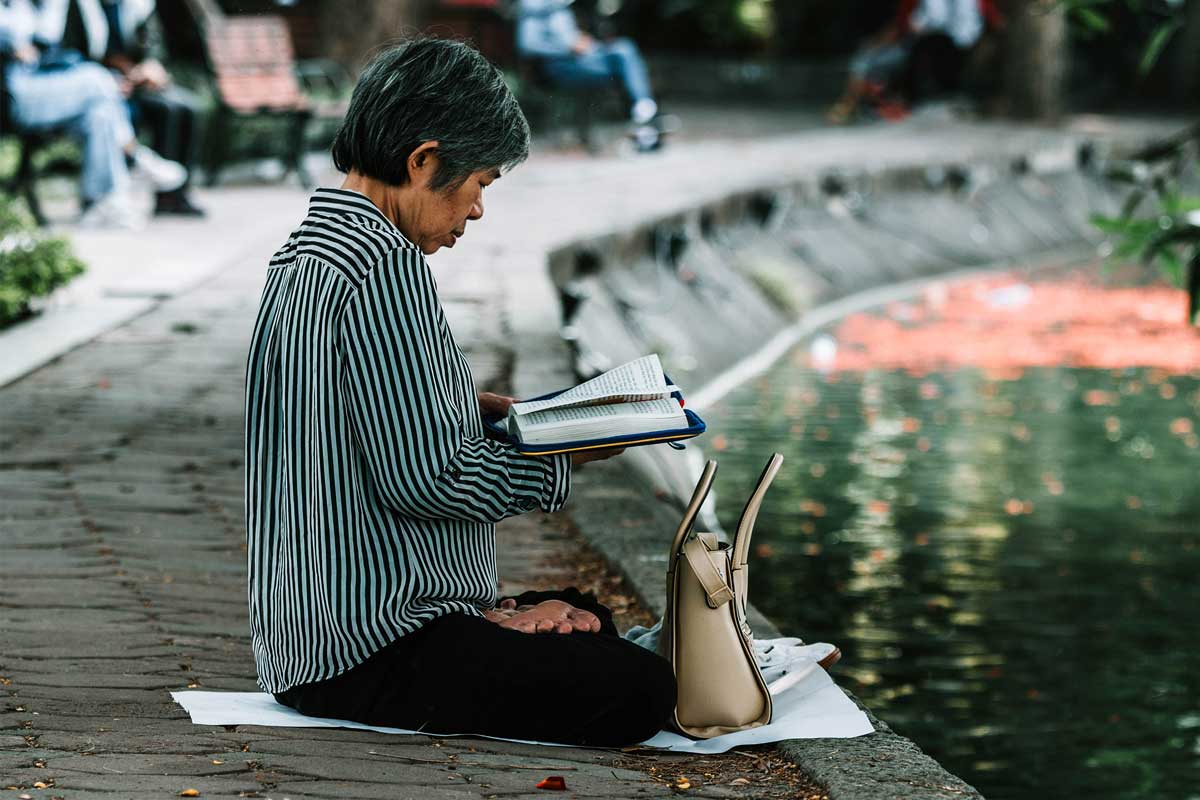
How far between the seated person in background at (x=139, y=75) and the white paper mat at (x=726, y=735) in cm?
874

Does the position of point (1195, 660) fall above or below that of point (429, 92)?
below

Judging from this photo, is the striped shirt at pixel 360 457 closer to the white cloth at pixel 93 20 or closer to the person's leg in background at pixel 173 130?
the white cloth at pixel 93 20

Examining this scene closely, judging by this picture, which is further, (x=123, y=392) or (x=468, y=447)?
(x=123, y=392)

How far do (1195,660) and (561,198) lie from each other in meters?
8.89

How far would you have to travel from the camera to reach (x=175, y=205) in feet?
41.4

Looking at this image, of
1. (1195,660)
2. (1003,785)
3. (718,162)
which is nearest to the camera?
(1003,785)

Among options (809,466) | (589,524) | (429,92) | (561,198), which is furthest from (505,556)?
(561,198)

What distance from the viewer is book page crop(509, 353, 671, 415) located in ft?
11.3

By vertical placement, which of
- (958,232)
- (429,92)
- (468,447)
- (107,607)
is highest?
(429,92)

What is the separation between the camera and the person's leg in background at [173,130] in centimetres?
1262

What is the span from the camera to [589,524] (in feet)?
19.0

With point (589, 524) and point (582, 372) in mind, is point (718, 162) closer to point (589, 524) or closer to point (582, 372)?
point (582, 372)

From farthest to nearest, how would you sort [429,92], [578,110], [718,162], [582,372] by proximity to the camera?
1. [578,110]
2. [718,162]
3. [582,372]
4. [429,92]

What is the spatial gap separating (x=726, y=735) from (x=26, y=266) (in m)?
5.92
